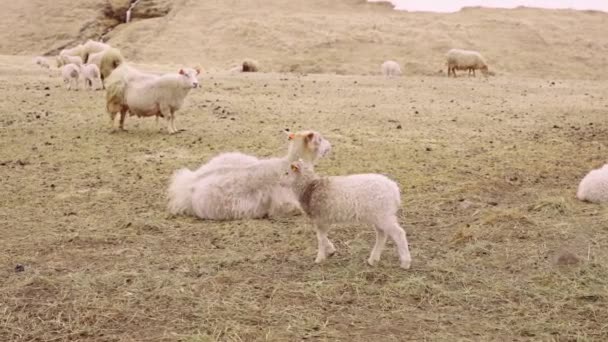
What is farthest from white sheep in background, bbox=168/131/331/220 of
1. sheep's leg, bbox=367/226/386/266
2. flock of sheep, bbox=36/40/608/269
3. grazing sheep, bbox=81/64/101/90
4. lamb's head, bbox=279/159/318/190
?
grazing sheep, bbox=81/64/101/90

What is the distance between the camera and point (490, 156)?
10.2m

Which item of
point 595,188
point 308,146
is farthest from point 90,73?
point 595,188

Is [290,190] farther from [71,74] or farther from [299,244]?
[71,74]

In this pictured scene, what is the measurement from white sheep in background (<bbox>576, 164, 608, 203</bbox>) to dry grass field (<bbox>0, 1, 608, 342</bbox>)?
0.11 meters

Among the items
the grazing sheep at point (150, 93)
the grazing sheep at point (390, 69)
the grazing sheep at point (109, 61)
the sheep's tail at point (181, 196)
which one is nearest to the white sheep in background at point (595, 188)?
the sheep's tail at point (181, 196)

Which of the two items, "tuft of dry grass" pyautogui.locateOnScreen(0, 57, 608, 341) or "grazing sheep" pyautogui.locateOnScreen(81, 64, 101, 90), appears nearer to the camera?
"tuft of dry grass" pyautogui.locateOnScreen(0, 57, 608, 341)

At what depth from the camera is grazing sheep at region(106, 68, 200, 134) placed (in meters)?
11.7

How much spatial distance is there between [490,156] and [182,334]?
273 inches

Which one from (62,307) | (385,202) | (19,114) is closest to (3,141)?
(19,114)

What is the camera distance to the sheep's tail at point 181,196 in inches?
290

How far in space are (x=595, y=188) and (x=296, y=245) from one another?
351cm

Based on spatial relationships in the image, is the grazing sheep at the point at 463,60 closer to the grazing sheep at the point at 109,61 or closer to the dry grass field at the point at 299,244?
the grazing sheep at the point at 109,61

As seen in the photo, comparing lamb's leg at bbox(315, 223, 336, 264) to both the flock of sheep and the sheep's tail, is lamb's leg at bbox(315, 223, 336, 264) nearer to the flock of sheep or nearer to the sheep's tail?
the flock of sheep

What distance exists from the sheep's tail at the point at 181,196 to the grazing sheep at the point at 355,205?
1.81m
